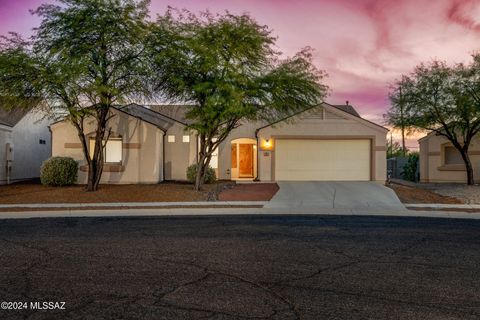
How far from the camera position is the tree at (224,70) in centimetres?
1814

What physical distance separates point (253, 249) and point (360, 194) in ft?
39.7

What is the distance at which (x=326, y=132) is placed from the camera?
2452cm

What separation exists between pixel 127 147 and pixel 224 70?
332 inches

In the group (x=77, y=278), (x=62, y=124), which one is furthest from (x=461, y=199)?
(x=62, y=124)

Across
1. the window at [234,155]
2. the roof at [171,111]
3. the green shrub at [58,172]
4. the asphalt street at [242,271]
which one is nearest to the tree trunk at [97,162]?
the green shrub at [58,172]

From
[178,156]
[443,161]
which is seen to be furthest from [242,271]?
[443,161]

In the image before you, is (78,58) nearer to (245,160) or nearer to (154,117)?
(154,117)

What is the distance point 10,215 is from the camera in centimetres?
1368

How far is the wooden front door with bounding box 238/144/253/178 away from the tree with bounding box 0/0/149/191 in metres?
11.0

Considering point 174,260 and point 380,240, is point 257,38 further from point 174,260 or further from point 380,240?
point 174,260

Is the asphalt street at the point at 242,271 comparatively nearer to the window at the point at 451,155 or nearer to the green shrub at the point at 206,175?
the green shrub at the point at 206,175

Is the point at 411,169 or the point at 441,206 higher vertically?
the point at 411,169

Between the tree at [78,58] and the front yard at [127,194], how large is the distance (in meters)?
3.64

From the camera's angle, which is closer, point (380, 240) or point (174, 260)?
point (174, 260)
